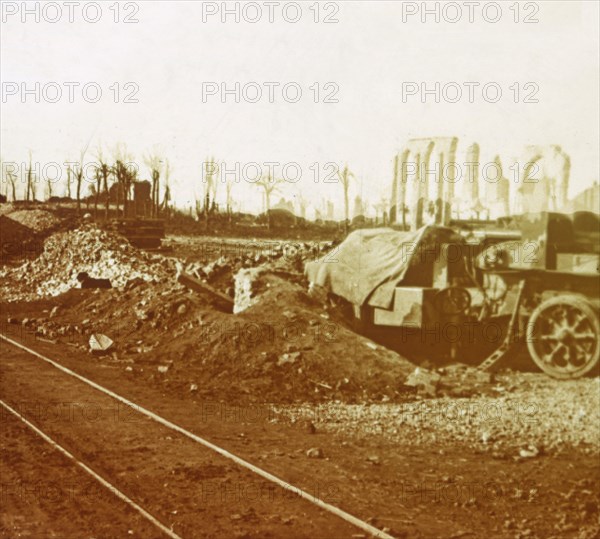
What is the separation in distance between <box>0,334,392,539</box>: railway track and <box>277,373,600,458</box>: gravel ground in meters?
1.82

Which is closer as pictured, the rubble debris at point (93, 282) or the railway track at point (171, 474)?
the railway track at point (171, 474)

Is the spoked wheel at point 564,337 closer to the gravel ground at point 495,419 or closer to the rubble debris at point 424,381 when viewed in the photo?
the gravel ground at point 495,419

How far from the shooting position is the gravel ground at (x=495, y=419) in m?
8.01

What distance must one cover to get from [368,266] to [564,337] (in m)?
4.45

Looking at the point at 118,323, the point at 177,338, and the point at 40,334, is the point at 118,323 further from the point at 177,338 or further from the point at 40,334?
the point at 177,338

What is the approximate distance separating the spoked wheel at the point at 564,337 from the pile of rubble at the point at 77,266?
392 inches

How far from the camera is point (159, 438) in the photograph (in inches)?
317

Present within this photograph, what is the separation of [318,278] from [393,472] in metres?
8.00

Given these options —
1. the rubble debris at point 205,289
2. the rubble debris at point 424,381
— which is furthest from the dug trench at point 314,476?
the rubble debris at point 205,289

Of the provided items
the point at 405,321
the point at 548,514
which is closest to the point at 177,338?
the point at 405,321

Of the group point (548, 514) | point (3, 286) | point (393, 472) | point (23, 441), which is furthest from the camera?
point (3, 286)

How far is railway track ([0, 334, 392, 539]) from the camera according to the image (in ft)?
18.3

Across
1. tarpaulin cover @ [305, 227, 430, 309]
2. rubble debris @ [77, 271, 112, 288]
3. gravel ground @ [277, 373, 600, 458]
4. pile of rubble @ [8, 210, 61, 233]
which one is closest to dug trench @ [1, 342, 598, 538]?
gravel ground @ [277, 373, 600, 458]

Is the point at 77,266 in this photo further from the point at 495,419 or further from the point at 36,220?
the point at 495,419
